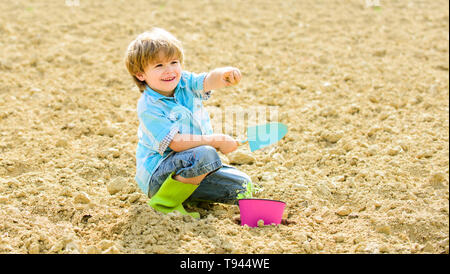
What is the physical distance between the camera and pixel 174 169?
2330mm

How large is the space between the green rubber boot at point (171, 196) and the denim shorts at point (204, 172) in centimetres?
5

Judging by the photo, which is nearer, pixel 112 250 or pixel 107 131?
pixel 112 250

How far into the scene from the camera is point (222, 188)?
2486 mm

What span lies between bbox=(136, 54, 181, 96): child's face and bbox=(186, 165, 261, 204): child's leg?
499mm

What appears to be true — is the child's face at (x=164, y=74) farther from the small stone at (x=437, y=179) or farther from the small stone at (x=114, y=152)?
the small stone at (x=437, y=179)

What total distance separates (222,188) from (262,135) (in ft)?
1.09

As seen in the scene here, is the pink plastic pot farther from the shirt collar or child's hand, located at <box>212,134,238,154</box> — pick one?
the shirt collar

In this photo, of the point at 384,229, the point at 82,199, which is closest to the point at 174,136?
the point at 82,199

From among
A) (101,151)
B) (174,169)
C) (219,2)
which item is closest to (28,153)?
(101,151)

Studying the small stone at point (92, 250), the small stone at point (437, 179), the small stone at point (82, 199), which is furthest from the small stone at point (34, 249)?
the small stone at point (437, 179)

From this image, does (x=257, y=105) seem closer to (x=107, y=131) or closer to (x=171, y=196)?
(x=107, y=131)

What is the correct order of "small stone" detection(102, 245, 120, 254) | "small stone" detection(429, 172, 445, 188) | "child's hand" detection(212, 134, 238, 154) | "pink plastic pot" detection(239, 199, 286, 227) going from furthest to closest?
"small stone" detection(429, 172, 445, 188) → "child's hand" detection(212, 134, 238, 154) → "pink plastic pot" detection(239, 199, 286, 227) → "small stone" detection(102, 245, 120, 254)

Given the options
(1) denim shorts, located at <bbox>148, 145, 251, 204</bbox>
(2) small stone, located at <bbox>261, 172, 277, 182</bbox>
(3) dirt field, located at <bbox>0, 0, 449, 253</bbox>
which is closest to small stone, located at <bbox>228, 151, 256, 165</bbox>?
(3) dirt field, located at <bbox>0, 0, 449, 253</bbox>

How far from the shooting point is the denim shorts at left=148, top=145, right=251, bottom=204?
90.5 inches
